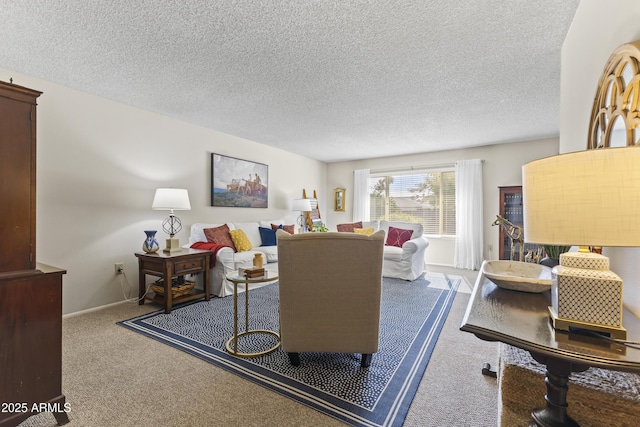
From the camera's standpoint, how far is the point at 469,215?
17.3 ft

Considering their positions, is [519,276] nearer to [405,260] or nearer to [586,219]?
[586,219]

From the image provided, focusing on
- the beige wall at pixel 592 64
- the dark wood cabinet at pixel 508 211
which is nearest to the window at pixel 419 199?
the dark wood cabinet at pixel 508 211

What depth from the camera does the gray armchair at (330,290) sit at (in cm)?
171

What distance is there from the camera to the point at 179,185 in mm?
3885

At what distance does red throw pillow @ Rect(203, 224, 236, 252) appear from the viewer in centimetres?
372

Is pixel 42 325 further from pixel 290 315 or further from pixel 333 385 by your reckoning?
pixel 333 385

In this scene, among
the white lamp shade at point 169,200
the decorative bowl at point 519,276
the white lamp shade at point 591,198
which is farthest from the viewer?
the white lamp shade at point 169,200

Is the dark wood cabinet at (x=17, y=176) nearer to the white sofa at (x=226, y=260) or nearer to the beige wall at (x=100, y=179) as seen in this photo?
the beige wall at (x=100, y=179)

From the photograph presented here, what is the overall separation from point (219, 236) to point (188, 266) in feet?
2.39

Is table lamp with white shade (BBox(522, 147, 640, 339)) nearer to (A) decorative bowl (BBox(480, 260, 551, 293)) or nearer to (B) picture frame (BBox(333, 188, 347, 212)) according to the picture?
(A) decorative bowl (BBox(480, 260, 551, 293))

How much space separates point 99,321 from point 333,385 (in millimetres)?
2377

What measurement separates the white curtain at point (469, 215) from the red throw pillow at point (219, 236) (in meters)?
4.11

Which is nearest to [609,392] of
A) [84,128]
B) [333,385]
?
[333,385]

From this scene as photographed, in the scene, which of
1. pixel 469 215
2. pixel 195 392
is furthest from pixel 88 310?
pixel 469 215
